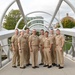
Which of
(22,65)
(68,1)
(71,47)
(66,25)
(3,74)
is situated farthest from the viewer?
(66,25)

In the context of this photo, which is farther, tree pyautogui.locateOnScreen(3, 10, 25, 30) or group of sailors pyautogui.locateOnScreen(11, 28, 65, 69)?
tree pyautogui.locateOnScreen(3, 10, 25, 30)

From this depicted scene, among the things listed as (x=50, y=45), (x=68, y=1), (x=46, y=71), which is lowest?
(x=46, y=71)

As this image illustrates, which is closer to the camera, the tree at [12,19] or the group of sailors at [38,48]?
the group of sailors at [38,48]

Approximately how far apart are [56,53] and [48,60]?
50 centimetres

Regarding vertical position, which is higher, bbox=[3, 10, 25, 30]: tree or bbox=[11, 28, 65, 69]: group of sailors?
bbox=[3, 10, 25, 30]: tree

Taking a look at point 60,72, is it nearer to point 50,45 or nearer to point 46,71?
point 46,71

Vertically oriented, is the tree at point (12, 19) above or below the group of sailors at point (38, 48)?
above

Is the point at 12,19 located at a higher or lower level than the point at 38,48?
higher

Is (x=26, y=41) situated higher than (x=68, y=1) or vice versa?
(x=68, y=1)

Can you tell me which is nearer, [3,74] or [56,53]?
[3,74]

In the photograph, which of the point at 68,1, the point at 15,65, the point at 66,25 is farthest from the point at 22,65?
the point at 66,25

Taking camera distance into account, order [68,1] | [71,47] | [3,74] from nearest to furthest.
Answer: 1. [3,74]
2. [71,47]
3. [68,1]

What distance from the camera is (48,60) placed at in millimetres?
11695

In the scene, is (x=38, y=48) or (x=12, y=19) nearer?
(x=38, y=48)
